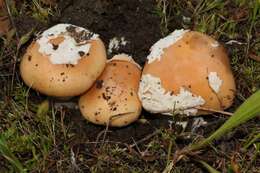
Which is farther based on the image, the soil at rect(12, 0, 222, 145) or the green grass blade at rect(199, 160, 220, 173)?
the soil at rect(12, 0, 222, 145)

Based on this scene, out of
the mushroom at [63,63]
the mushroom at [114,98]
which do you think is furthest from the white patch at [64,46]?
the mushroom at [114,98]

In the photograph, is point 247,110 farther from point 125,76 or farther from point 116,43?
point 116,43

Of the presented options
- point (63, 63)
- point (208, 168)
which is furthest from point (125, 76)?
point (208, 168)

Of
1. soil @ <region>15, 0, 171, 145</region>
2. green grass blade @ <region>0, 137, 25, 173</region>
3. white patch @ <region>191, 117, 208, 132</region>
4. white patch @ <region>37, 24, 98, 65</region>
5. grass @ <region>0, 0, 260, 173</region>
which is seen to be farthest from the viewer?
soil @ <region>15, 0, 171, 145</region>

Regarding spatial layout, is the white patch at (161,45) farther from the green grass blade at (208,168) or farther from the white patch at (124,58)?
the green grass blade at (208,168)

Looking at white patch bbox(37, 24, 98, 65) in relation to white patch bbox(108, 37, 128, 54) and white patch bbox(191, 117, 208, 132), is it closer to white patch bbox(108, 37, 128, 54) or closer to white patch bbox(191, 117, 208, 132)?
white patch bbox(108, 37, 128, 54)

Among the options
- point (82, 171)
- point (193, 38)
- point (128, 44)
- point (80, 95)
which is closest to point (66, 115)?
point (80, 95)

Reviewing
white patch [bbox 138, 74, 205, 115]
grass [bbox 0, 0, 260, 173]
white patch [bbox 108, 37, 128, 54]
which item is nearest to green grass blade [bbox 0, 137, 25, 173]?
grass [bbox 0, 0, 260, 173]
